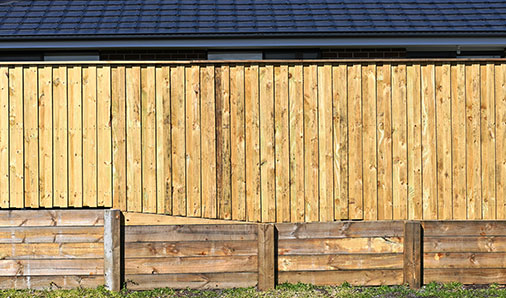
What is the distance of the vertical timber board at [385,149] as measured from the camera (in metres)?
5.72

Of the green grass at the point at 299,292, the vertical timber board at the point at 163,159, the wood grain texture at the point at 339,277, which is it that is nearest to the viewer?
the green grass at the point at 299,292

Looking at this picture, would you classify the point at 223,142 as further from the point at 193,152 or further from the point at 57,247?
the point at 57,247

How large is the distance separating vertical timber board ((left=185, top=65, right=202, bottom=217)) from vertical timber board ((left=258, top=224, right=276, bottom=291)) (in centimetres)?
72

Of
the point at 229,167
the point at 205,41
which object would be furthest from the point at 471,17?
the point at 229,167

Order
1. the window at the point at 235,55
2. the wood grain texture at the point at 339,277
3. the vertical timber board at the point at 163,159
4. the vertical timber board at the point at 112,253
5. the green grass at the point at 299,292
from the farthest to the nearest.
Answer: the window at the point at 235,55 < the vertical timber board at the point at 163,159 < the wood grain texture at the point at 339,277 < the vertical timber board at the point at 112,253 < the green grass at the point at 299,292

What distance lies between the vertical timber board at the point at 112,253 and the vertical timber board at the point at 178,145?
62cm

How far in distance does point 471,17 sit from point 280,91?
5.69 m

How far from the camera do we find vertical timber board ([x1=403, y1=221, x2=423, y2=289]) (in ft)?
18.2

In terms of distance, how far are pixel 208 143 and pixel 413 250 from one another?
7.91 feet

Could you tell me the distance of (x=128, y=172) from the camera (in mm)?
5656

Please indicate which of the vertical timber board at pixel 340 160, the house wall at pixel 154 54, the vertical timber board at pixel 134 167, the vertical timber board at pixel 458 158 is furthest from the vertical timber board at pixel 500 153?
the house wall at pixel 154 54

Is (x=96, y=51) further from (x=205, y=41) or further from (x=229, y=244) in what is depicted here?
(x=229, y=244)

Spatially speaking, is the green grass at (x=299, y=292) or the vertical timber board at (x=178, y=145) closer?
the green grass at (x=299, y=292)

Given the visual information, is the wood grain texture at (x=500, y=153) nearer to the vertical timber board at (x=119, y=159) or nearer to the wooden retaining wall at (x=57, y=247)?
the vertical timber board at (x=119, y=159)
